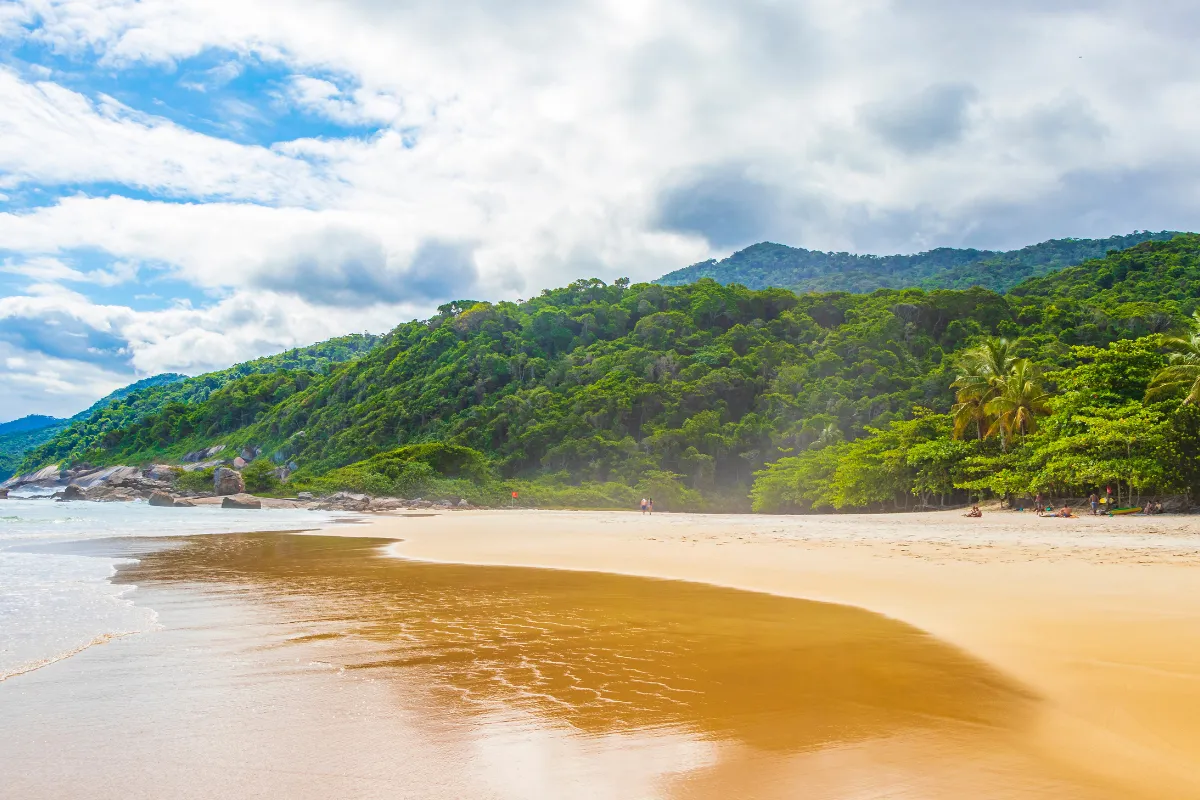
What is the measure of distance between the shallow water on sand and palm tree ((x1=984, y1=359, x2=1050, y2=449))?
28.5 m

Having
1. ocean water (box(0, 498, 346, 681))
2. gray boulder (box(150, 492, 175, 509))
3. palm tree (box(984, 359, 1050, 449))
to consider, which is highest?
palm tree (box(984, 359, 1050, 449))

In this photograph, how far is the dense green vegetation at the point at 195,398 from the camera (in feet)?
357

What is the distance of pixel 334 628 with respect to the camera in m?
8.52

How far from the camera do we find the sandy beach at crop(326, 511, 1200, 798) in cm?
479

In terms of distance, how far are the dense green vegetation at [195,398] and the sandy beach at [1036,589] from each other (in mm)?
96728

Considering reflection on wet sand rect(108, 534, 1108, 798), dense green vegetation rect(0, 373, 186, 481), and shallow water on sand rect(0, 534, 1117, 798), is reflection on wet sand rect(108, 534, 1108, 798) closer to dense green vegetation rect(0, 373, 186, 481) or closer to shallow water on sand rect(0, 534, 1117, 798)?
shallow water on sand rect(0, 534, 1117, 798)

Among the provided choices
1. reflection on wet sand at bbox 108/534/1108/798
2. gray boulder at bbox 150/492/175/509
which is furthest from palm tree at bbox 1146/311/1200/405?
gray boulder at bbox 150/492/175/509

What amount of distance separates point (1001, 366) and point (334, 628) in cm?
3765

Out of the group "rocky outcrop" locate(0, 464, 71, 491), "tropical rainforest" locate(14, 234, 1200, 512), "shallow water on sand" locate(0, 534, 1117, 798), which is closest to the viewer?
"shallow water on sand" locate(0, 534, 1117, 798)

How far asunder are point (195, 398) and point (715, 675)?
506ft

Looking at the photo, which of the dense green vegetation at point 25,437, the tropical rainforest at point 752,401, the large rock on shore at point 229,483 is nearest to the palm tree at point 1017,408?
the tropical rainforest at point 752,401

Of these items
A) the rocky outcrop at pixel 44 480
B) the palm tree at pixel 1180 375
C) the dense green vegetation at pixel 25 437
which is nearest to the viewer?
the palm tree at pixel 1180 375

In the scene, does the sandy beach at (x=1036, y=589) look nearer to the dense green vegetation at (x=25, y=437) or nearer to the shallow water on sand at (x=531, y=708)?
the shallow water on sand at (x=531, y=708)

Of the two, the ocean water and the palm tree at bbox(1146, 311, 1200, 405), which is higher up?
the palm tree at bbox(1146, 311, 1200, 405)
